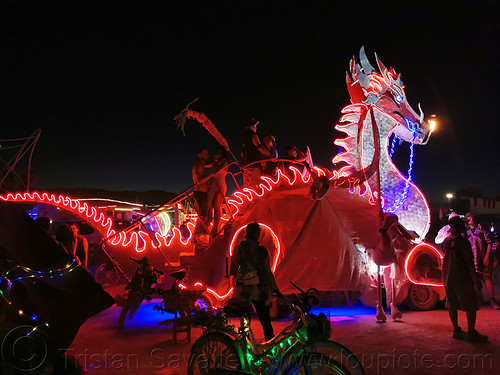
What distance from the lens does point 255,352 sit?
13.7 feet

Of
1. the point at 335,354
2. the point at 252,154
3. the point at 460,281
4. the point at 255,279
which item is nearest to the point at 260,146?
the point at 252,154

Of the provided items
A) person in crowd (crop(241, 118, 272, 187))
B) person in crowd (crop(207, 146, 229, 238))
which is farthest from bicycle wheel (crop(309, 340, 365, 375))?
person in crowd (crop(241, 118, 272, 187))

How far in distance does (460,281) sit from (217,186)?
16.2ft

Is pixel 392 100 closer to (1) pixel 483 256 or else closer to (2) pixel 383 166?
(2) pixel 383 166

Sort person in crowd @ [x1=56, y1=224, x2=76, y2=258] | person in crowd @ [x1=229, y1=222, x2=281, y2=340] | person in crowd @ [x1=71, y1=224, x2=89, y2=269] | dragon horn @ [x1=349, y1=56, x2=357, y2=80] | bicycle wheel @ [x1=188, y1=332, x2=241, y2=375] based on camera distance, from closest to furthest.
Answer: bicycle wheel @ [x1=188, y1=332, x2=241, y2=375], person in crowd @ [x1=229, y1=222, x2=281, y2=340], person in crowd @ [x1=56, y1=224, x2=76, y2=258], person in crowd @ [x1=71, y1=224, x2=89, y2=269], dragon horn @ [x1=349, y1=56, x2=357, y2=80]

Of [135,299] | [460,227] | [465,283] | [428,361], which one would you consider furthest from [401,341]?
[135,299]

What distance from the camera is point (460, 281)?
6.36 m

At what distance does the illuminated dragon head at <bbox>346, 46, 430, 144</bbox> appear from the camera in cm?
916

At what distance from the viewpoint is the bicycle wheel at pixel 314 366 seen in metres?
3.51

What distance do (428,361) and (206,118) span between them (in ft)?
23.0

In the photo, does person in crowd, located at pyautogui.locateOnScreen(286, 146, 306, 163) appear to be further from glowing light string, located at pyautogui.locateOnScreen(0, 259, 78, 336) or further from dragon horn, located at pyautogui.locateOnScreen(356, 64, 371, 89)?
glowing light string, located at pyautogui.locateOnScreen(0, 259, 78, 336)

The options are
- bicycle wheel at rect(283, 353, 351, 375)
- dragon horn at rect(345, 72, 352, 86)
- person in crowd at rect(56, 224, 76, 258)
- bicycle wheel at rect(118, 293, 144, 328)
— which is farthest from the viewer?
dragon horn at rect(345, 72, 352, 86)

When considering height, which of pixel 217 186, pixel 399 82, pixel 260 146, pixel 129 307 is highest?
pixel 399 82

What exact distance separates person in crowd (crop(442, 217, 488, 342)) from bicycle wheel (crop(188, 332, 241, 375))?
3967 mm
